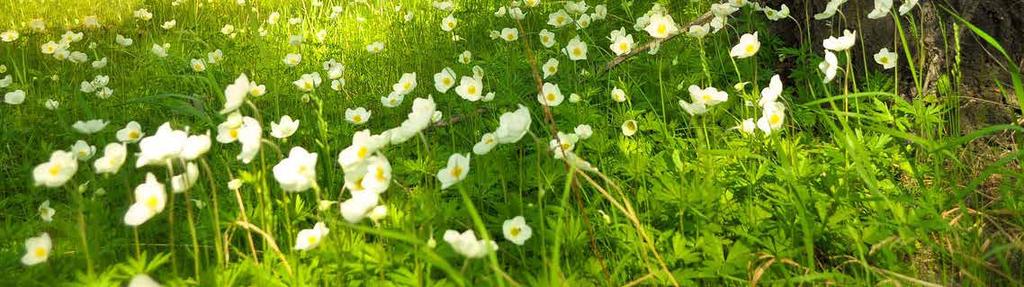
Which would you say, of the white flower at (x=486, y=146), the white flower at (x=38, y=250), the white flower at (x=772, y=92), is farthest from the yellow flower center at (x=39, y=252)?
the white flower at (x=772, y=92)

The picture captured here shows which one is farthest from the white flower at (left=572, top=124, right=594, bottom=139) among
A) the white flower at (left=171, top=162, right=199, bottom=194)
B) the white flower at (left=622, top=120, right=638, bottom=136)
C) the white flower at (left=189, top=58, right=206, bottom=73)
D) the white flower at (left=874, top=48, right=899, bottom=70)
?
the white flower at (left=189, top=58, right=206, bottom=73)

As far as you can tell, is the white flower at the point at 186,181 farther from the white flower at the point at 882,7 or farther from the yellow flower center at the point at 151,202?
the white flower at the point at 882,7

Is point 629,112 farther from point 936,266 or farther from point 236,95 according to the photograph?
point 236,95

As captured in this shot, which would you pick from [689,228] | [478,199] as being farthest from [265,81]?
[689,228]

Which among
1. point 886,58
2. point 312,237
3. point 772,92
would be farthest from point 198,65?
point 886,58

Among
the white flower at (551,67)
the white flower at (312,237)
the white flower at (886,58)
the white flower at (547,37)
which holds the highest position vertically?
the white flower at (547,37)

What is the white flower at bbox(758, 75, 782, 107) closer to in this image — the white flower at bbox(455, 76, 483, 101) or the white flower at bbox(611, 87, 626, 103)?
the white flower at bbox(611, 87, 626, 103)
